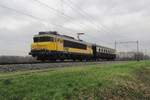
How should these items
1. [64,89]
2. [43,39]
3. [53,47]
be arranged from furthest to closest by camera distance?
[43,39]
[53,47]
[64,89]

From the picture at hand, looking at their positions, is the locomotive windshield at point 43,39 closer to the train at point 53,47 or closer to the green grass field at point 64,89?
the train at point 53,47

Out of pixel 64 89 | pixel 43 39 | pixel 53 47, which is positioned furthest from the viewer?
pixel 43 39

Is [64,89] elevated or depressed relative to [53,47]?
depressed

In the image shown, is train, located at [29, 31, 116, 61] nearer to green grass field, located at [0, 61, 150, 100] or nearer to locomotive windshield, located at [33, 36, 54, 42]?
locomotive windshield, located at [33, 36, 54, 42]

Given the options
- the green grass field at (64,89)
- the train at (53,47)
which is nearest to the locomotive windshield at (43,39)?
the train at (53,47)

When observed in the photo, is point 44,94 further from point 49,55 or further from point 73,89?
point 49,55

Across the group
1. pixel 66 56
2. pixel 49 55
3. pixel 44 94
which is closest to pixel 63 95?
pixel 44 94

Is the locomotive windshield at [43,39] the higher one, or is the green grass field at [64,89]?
the locomotive windshield at [43,39]

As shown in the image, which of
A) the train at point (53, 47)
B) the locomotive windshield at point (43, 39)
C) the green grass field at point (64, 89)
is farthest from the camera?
the locomotive windshield at point (43, 39)

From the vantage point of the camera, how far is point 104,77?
58.4 ft

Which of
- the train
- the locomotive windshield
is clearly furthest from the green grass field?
the locomotive windshield

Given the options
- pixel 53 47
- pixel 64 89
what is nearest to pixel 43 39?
pixel 53 47

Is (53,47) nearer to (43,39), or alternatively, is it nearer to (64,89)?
(43,39)

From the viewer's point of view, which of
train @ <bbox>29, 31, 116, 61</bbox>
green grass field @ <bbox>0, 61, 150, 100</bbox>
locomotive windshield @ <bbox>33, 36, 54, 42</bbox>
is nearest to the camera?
green grass field @ <bbox>0, 61, 150, 100</bbox>
